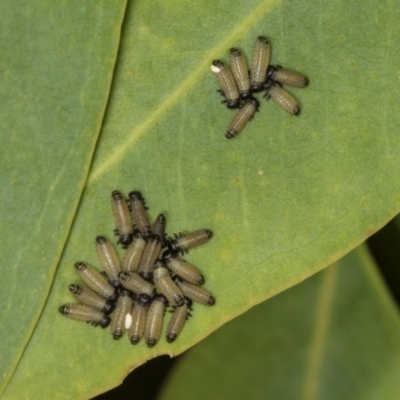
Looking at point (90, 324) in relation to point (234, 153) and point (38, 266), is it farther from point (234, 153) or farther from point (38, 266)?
point (234, 153)

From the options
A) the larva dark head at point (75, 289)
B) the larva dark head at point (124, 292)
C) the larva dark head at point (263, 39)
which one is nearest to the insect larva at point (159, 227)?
the larva dark head at point (124, 292)

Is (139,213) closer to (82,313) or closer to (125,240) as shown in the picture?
(125,240)

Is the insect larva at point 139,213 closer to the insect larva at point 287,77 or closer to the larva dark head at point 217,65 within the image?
the larva dark head at point 217,65

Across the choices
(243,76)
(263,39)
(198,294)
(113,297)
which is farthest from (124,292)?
(263,39)

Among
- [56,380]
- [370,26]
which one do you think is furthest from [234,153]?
[56,380]

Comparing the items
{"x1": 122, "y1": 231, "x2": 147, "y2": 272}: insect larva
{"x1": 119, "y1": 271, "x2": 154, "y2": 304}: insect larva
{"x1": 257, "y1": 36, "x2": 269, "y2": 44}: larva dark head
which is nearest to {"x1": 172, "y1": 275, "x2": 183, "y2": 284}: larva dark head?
{"x1": 119, "y1": 271, "x2": 154, "y2": 304}: insect larva

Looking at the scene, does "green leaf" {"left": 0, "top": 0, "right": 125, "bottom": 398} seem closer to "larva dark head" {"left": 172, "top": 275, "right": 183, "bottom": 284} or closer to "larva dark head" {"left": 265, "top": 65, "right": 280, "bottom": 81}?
"larva dark head" {"left": 172, "top": 275, "right": 183, "bottom": 284}
